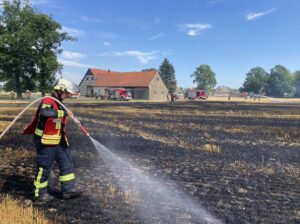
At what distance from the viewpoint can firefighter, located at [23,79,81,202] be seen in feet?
17.5

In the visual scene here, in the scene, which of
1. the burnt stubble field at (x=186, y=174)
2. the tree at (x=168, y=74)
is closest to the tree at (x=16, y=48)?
the burnt stubble field at (x=186, y=174)

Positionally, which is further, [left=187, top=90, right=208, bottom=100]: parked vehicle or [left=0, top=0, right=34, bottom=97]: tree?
[left=187, top=90, right=208, bottom=100]: parked vehicle

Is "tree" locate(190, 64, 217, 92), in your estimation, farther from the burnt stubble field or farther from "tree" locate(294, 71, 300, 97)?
the burnt stubble field

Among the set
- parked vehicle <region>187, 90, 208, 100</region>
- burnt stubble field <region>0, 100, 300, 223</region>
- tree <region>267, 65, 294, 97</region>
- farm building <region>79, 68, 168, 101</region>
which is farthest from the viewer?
tree <region>267, 65, 294, 97</region>

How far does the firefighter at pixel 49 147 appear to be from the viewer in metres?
5.34

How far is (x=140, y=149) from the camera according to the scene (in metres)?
9.95

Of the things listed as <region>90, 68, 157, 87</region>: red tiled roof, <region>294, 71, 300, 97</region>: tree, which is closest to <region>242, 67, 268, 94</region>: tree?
<region>294, 71, 300, 97</region>: tree

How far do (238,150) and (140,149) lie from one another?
10.1ft

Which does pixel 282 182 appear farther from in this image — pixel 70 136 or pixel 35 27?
pixel 35 27

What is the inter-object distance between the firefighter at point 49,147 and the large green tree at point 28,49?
1856 inches

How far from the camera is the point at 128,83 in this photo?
6900 centimetres

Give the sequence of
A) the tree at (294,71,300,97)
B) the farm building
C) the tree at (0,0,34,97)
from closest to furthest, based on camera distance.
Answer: the tree at (0,0,34,97) → the farm building → the tree at (294,71,300,97)

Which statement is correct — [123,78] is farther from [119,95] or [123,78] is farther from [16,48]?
[16,48]

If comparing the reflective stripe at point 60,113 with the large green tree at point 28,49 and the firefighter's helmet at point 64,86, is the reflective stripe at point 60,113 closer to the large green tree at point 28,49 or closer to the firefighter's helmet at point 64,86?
the firefighter's helmet at point 64,86
